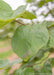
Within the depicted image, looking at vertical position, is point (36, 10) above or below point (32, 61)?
above

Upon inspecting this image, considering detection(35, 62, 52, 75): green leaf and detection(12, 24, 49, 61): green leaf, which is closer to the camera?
detection(12, 24, 49, 61): green leaf

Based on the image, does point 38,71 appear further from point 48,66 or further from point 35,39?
point 35,39

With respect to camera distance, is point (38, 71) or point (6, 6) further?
point (38, 71)

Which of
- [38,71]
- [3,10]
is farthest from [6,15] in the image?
[38,71]

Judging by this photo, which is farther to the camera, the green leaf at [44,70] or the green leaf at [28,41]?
the green leaf at [44,70]

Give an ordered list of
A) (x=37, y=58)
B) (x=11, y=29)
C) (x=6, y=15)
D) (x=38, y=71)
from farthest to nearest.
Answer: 1. (x=11, y=29)
2. (x=37, y=58)
3. (x=38, y=71)
4. (x=6, y=15)

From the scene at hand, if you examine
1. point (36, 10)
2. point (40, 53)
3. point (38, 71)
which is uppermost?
point (36, 10)

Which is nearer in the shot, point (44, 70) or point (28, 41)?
point (28, 41)

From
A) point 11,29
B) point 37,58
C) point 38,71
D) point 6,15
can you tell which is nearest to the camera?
point 6,15
